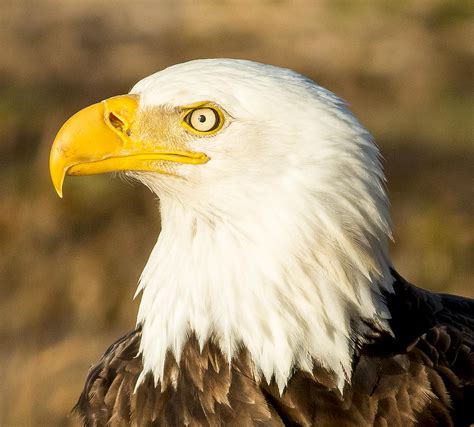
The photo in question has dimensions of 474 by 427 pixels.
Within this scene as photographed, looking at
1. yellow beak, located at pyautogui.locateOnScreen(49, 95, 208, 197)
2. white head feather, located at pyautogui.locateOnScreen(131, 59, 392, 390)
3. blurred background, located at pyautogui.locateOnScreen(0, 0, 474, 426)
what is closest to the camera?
white head feather, located at pyautogui.locateOnScreen(131, 59, 392, 390)

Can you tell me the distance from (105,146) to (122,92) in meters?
8.18

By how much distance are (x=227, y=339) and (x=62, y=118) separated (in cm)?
700

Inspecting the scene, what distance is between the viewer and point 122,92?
37.2 feet

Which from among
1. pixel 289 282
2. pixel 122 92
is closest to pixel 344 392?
pixel 289 282

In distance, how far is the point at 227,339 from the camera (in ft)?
10.4

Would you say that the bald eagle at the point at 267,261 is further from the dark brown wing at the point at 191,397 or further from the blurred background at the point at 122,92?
the blurred background at the point at 122,92

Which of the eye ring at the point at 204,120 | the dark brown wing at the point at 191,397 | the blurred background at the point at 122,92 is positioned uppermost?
the eye ring at the point at 204,120

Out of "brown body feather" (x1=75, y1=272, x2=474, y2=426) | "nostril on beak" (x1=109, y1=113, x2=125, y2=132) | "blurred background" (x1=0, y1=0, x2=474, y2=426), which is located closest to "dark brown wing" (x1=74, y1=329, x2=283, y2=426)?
"brown body feather" (x1=75, y1=272, x2=474, y2=426)

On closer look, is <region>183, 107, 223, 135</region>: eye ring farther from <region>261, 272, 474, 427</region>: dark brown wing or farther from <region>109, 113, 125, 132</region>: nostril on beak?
<region>261, 272, 474, 427</region>: dark brown wing

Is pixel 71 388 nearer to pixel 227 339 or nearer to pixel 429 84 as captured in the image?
pixel 227 339

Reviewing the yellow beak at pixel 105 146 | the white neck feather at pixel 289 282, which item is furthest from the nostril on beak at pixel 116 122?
the white neck feather at pixel 289 282

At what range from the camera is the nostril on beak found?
3271 mm

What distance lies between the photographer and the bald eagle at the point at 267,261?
123 inches

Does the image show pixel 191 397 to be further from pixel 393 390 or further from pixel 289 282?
pixel 393 390
